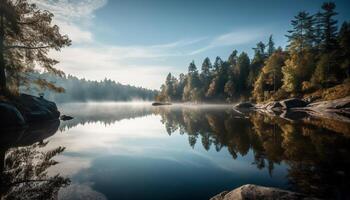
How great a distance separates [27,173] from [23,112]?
15926 mm

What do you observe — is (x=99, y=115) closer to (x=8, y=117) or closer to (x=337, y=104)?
(x=8, y=117)

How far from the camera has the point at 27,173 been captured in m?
6.68

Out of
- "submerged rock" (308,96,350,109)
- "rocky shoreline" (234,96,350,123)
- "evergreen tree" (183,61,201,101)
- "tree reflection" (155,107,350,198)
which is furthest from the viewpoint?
"evergreen tree" (183,61,201,101)

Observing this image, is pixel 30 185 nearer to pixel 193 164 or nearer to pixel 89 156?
pixel 89 156

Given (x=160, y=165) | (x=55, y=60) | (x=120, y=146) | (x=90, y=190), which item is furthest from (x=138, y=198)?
(x=55, y=60)

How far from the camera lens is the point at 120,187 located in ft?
19.5

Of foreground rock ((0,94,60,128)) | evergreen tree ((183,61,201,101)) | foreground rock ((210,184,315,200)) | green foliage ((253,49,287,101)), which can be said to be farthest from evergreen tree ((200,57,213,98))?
foreground rock ((210,184,315,200))

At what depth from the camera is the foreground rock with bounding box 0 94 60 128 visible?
15.1 metres

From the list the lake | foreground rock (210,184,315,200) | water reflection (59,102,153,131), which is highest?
foreground rock (210,184,315,200)

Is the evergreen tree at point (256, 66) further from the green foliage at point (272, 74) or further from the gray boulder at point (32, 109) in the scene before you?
the gray boulder at point (32, 109)

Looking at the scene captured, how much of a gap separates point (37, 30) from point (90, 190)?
15410 millimetres

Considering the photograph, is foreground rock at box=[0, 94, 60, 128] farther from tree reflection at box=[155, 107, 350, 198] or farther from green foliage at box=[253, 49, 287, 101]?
green foliage at box=[253, 49, 287, 101]

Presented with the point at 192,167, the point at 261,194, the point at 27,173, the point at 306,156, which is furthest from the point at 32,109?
the point at 306,156

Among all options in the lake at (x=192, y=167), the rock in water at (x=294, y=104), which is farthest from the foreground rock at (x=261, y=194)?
the rock in water at (x=294, y=104)
